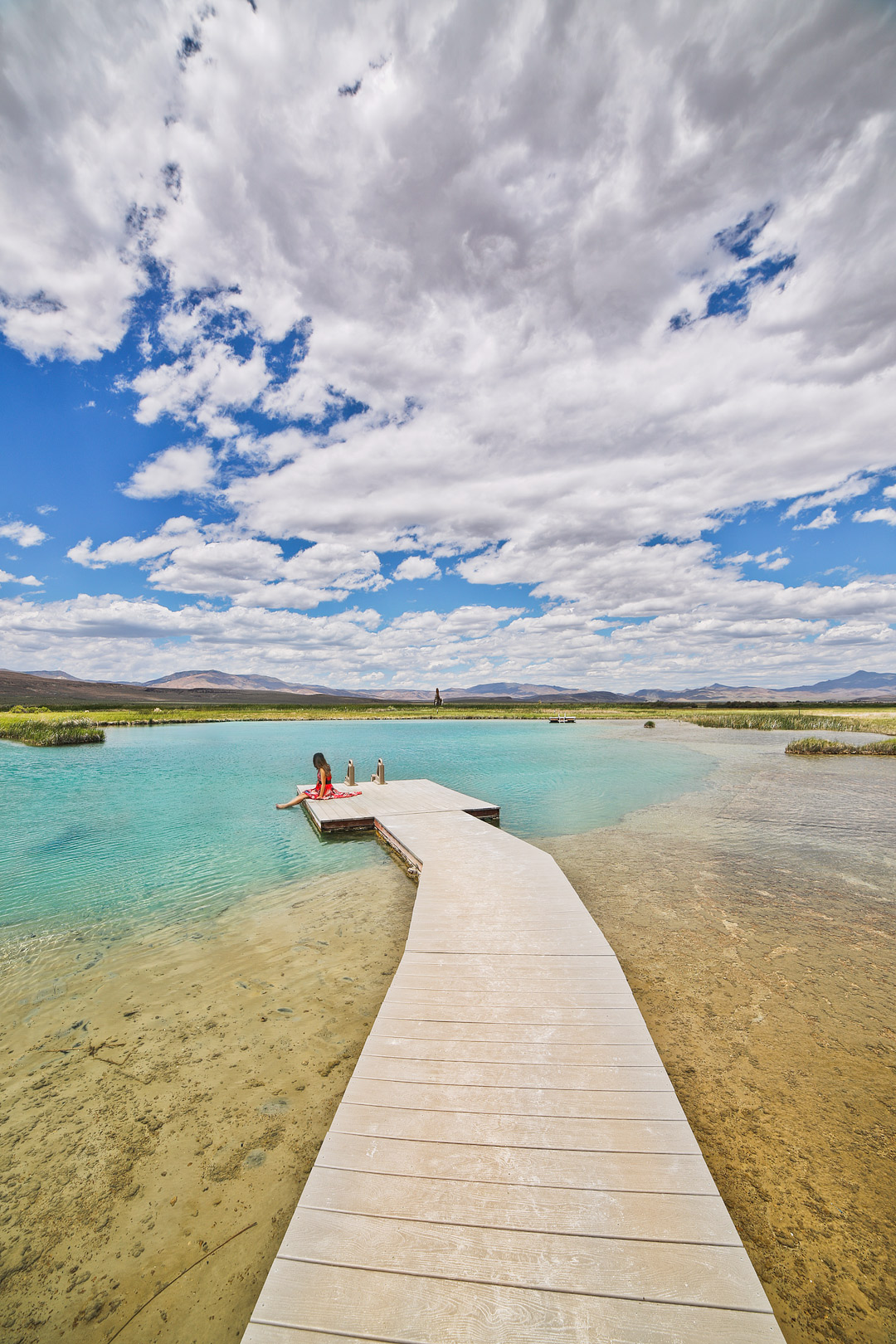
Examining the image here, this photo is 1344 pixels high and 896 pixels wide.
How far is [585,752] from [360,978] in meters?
31.9

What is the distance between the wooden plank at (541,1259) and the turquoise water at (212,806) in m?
7.88

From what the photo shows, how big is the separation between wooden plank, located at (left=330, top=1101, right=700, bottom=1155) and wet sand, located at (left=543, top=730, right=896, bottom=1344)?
92 centimetres

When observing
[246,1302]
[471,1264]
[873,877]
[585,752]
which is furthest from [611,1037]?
[585,752]

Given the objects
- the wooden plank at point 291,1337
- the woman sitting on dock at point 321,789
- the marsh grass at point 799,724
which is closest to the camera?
the wooden plank at point 291,1337

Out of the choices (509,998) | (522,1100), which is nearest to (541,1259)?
(522,1100)

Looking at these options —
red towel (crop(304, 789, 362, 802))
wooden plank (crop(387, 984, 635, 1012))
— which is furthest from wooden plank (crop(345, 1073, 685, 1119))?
red towel (crop(304, 789, 362, 802))

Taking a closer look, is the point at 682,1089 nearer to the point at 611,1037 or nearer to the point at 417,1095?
the point at 611,1037

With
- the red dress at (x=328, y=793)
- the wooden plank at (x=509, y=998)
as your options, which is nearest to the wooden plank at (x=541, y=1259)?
the wooden plank at (x=509, y=998)

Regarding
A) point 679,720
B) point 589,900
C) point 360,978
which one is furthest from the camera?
point 679,720

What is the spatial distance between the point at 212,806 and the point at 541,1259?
60.1ft

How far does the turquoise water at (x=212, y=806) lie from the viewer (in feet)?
36.2

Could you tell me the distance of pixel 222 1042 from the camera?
5996mm

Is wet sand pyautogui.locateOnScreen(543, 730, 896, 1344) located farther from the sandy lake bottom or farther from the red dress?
the red dress

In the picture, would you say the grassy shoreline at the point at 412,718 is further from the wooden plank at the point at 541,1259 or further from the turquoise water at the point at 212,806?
the wooden plank at the point at 541,1259
